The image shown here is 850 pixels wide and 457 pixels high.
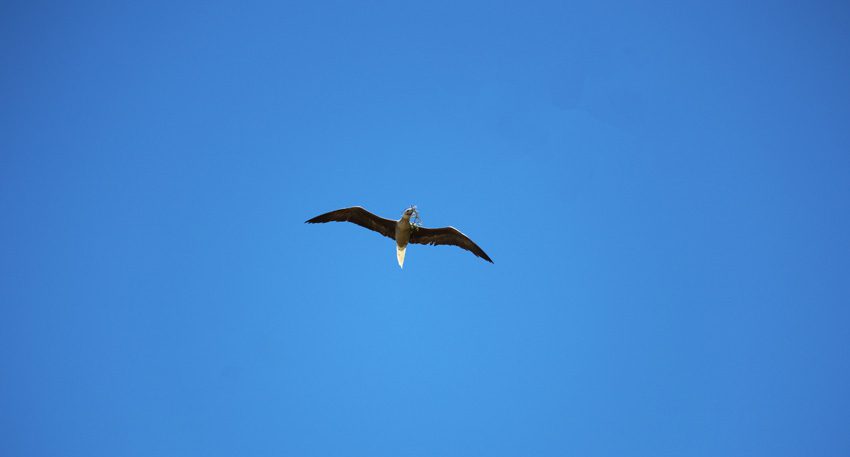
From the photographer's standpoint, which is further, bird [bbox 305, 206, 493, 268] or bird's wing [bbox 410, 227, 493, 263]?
bird's wing [bbox 410, 227, 493, 263]

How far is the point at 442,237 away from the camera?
25.5 metres

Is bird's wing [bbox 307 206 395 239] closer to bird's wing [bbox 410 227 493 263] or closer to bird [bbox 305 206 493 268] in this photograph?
bird [bbox 305 206 493 268]

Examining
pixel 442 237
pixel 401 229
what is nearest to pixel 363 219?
pixel 401 229

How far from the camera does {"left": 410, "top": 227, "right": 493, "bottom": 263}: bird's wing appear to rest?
25.1 metres

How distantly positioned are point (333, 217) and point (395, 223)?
8.14 ft

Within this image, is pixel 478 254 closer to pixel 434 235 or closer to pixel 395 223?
pixel 434 235

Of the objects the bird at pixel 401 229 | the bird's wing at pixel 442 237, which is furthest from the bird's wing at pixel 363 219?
the bird's wing at pixel 442 237

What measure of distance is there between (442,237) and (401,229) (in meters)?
2.10

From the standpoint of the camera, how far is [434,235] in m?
25.4

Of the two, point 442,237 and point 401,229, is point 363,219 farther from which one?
point 442,237

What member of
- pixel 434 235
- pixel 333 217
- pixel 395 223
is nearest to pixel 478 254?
pixel 434 235

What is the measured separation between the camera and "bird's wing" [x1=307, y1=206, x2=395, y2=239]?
24281 millimetres

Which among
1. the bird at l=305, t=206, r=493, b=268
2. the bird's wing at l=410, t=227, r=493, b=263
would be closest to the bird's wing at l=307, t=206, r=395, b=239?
Result: the bird at l=305, t=206, r=493, b=268

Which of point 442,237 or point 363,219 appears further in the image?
point 442,237
